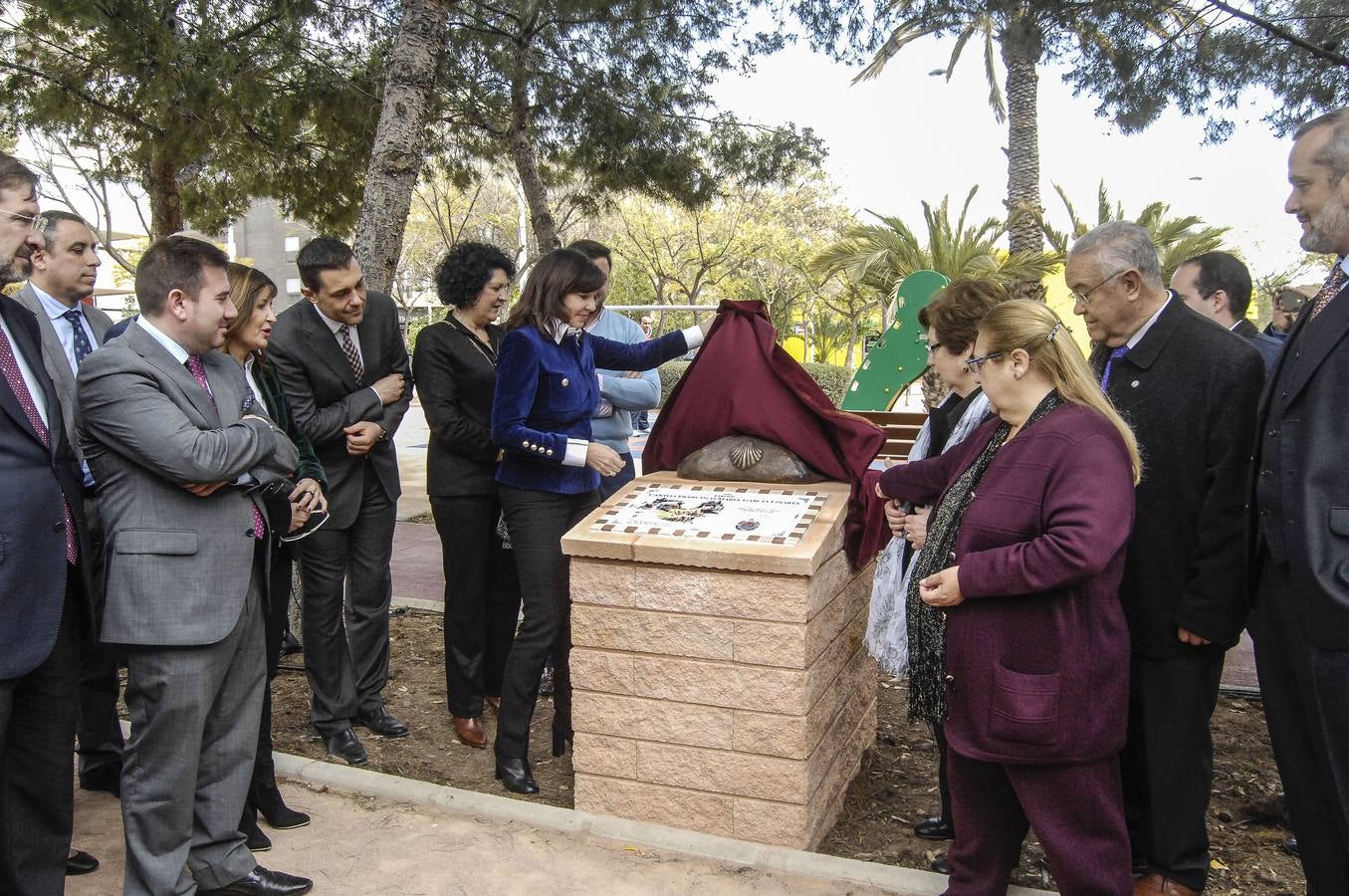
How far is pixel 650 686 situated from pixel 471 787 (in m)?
1.01

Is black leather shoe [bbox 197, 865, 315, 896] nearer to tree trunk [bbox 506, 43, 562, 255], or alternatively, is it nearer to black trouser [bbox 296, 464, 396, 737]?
black trouser [bbox 296, 464, 396, 737]

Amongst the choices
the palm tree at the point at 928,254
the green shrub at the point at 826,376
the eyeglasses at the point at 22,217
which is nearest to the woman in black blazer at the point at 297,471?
the eyeglasses at the point at 22,217

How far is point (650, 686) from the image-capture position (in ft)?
10.7

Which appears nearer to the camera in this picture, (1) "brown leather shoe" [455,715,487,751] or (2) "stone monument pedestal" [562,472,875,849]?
(2) "stone monument pedestal" [562,472,875,849]

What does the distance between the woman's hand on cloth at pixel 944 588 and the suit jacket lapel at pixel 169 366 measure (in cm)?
198

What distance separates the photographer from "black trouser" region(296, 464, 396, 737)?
3969 mm

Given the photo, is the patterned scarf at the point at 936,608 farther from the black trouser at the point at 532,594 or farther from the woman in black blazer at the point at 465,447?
the woman in black blazer at the point at 465,447

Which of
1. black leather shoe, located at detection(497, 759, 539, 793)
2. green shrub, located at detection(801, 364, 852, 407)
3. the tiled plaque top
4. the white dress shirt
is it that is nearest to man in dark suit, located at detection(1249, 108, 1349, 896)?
the tiled plaque top

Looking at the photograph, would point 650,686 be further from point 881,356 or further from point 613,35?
point 613,35

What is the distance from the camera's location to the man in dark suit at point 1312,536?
2.25 metres

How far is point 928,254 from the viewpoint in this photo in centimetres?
1426

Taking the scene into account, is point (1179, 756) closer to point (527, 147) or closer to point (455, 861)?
point (455, 861)

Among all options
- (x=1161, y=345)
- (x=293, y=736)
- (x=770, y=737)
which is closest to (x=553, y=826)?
(x=770, y=737)

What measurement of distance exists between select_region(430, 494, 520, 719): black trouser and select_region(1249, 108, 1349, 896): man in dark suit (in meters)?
2.76
